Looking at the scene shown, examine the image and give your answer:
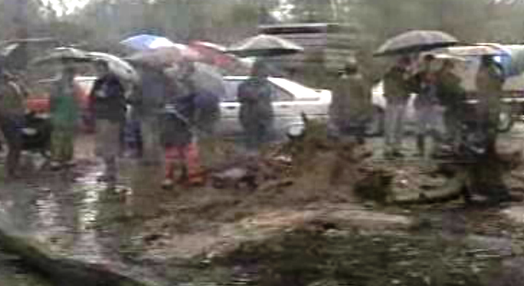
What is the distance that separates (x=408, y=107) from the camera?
45.4 feet

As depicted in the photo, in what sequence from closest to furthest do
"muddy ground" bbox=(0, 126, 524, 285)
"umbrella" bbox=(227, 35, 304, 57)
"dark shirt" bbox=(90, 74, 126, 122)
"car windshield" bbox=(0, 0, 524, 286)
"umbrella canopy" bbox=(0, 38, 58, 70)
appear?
"muddy ground" bbox=(0, 126, 524, 285)
"car windshield" bbox=(0, 0, 524, 286)
"dark shirt" bbox=(90, 74, 126, 122)
"umbrella" bbox=(227, 35, 304, 57)
"umbrella canopy" bbox=(0, 38, 58, 70)

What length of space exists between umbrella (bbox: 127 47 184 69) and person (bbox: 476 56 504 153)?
3.30 meters

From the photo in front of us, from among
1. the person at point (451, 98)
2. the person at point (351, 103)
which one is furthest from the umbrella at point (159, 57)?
the person at point (451, 98)

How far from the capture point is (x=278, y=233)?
8.85m

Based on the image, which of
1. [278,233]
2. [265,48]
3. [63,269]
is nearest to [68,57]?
[265,48]

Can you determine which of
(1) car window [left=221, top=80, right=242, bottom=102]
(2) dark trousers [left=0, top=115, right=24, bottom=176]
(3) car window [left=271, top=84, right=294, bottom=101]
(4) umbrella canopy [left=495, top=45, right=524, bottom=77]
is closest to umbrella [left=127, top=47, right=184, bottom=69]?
(1) car window [left=221, top=80, right=242, bottom=102]

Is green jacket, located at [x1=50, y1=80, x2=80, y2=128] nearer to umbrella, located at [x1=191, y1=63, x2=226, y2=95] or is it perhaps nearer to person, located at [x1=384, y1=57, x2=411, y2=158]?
umbrella, located at [x1=191, y1=63, x2=226, y2=95]

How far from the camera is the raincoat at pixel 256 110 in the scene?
13.4 metres

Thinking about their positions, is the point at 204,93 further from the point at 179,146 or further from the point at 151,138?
the point at 179,146

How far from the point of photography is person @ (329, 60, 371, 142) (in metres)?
14.4

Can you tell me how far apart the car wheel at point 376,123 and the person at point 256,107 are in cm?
153

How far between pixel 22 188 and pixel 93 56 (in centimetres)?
275

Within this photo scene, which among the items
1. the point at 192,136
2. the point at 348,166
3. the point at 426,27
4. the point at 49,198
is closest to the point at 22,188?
the point at 49,198

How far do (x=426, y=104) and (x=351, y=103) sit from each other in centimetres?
231
